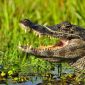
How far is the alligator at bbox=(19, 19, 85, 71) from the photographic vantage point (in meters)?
7.59

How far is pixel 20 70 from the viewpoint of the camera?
7746 millimetres

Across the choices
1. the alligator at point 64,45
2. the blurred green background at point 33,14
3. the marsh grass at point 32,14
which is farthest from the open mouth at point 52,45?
the blurred green background at point 33,14

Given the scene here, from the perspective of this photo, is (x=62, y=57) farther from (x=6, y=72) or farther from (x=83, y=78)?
(x=6, y=72)

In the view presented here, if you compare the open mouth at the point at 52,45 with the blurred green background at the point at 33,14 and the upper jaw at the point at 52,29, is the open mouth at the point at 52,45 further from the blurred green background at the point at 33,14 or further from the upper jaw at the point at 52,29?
the blurred green background at the point at 33,14

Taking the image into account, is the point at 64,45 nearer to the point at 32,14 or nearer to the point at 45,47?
the point at 45,47

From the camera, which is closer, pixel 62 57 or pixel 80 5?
pixel 62 57

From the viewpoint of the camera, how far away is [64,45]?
7.77 meters

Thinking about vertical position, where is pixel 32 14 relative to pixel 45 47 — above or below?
above

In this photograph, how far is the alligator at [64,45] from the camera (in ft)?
24.9

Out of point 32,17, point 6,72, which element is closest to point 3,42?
point 6,72

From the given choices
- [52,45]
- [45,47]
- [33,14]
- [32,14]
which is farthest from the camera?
[33,14]

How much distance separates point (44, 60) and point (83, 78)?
28.6 inches

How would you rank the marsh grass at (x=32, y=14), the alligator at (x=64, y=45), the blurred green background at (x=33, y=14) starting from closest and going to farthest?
1. the alligator at (x=64, y=45)
2. the marsh grass at (x=32, y=14)
3. the blurred green background at (x=33, y=14)

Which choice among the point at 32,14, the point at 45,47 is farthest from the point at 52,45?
the point at 32,14
